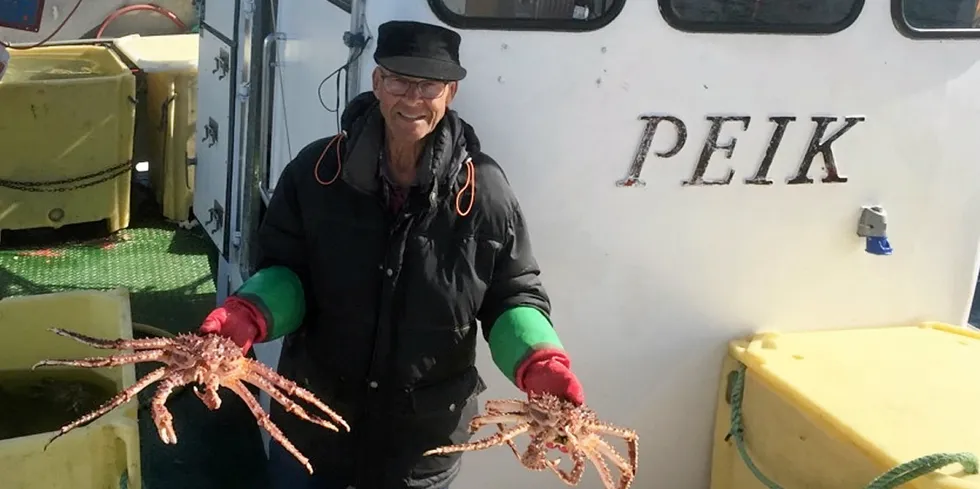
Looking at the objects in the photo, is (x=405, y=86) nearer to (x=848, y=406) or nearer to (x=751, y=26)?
(x=751, y=26)

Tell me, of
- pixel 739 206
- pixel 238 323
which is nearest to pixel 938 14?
pixel 739 206

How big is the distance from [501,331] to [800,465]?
1.12m

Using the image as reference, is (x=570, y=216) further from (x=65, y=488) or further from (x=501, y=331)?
(x=65, y=488)

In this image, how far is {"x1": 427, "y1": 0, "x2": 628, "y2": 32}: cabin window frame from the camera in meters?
2.37

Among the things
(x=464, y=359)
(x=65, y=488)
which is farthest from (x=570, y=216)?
(x=65, y=488)

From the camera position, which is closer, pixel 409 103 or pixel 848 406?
pixel 409 103

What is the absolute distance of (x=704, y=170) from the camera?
2762 millimetres

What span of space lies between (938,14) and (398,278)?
1.88 metres

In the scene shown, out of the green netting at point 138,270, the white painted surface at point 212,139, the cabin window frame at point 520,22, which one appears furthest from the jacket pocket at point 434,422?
the green netting at point 138,270

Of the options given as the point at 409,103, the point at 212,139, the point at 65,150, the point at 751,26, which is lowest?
the point at 65,150

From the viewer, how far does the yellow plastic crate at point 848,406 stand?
8.05ft

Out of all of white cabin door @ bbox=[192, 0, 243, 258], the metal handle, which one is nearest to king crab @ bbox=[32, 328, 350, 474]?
the metal handle

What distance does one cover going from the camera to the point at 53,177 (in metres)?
5.19

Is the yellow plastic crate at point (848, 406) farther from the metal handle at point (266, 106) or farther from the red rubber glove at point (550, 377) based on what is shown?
the metal handle at point (266, 106)
